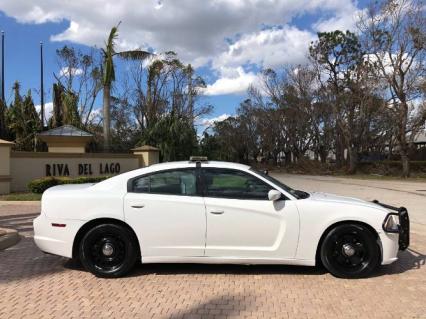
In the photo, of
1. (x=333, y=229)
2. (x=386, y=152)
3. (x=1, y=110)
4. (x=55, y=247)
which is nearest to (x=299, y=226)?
(x=333, y=229)

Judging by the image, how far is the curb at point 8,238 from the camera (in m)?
7.84

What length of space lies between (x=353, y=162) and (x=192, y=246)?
134ft

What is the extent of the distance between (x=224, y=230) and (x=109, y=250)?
1423 millimetres

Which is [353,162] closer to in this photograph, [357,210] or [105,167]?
[105,167]

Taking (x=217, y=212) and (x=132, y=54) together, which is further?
(x=132, y=54)

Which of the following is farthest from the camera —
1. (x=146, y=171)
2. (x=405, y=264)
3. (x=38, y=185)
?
(x=38, y=185)

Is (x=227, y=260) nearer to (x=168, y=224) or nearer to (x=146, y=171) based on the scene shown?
(x=168, y=224)

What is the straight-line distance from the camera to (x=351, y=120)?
44.7m

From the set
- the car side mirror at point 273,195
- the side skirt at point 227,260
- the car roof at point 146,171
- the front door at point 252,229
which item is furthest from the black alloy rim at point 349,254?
the car roof at point 146,171

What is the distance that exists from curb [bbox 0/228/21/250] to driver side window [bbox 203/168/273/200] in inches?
146

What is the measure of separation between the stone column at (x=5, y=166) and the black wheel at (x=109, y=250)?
1225cm

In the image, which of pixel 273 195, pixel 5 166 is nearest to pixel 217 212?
pixel 273 195

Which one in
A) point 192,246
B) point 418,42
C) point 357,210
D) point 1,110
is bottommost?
point 192,246

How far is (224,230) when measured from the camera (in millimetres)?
6043
